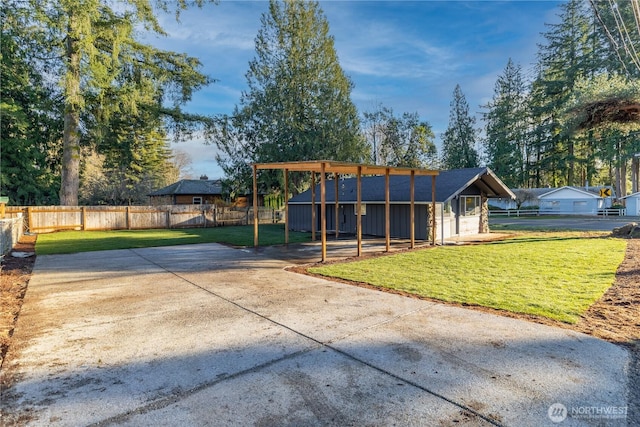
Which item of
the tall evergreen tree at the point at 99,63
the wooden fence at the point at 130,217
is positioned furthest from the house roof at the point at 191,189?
the tall evergreen tree at the point at 99,63

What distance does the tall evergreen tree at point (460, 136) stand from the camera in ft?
146

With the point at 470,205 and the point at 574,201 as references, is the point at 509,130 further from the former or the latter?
the point at 470,205

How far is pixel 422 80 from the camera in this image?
2856cm

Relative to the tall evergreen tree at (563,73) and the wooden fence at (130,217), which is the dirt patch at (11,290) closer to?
the wooden fence at (130,217)

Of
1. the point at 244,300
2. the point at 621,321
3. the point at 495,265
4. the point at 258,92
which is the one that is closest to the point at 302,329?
the point at 244,300

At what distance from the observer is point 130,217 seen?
21578 millimetres

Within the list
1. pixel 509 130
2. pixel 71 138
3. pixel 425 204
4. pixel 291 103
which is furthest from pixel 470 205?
pixel 509 130

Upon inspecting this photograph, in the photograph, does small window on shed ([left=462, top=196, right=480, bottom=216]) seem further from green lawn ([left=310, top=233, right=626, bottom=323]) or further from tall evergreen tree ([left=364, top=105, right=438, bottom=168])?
tall evergreen tree ([left=364, top=105, right=438, bottom=168])

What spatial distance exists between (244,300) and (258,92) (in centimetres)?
2268

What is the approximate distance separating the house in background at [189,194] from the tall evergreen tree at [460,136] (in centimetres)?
2967

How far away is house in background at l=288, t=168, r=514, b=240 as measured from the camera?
1425cm

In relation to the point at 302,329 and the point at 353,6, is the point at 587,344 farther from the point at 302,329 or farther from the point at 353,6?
the point at 353,6

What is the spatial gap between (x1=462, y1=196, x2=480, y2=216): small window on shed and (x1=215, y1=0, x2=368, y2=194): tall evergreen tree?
10613 millimetres

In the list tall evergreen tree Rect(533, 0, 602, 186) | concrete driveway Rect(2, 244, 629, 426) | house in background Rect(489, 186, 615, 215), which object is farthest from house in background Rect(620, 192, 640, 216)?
concrete driveway Rect(2, 244, 629, 426)
